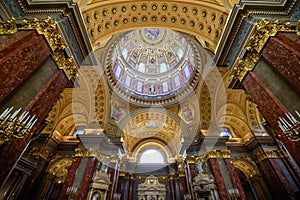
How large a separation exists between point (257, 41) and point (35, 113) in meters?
7.18

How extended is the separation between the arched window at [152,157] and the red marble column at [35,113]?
17.5 meters

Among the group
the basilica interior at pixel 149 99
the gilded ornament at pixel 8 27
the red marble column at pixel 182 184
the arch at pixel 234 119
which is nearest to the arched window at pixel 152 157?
the basilica interior at pixel 149 99

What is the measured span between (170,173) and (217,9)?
1712 cm

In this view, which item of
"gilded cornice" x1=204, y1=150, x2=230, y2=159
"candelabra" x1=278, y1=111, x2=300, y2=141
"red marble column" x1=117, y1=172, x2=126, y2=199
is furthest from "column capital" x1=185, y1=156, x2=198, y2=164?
"candelabra" x1=278, y1=111, x2=300, y2=141

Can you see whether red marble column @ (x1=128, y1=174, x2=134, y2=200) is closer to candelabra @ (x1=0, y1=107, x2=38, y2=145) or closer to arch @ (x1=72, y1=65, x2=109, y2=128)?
arch @ (x1=72, y1=65, x2=109, y2=128)

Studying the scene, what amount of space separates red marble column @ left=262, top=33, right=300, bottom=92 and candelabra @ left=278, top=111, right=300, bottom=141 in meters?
0.76

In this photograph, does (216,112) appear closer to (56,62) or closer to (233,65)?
(233,65)

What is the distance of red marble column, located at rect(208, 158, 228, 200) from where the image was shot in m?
9.48

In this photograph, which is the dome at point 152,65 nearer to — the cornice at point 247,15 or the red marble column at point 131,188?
the red marble column at point 131,188

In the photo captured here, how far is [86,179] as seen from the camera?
9969mm

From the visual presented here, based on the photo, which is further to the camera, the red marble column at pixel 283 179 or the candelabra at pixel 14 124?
the red marble column at pixel 283 179

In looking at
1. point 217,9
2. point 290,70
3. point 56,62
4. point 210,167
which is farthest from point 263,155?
point 56,62

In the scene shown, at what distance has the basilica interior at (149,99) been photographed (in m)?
4.51

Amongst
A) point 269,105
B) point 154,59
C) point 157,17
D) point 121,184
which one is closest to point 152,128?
point 121,184
